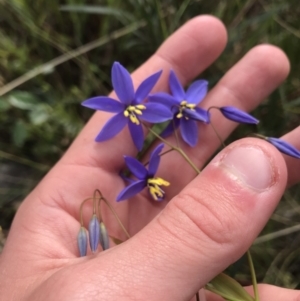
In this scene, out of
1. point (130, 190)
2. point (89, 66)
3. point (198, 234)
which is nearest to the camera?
point (198, 234)

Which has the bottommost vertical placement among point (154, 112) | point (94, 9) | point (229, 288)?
point (229, 288)

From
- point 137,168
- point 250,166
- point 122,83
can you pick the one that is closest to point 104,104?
point 122,83

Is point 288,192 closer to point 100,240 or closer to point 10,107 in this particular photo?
point 100,240

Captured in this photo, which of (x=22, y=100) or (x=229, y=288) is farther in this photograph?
(x=22, y=100)

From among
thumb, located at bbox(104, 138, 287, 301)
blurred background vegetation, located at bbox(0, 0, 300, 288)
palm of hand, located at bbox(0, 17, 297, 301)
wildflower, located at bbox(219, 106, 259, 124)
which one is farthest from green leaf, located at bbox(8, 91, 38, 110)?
thumb, located at bbox(104, 138, 287, 301)

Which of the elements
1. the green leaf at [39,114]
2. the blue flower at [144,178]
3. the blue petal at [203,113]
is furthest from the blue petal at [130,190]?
the green leaf at [39,114]

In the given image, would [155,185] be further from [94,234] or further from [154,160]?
[94,234]
